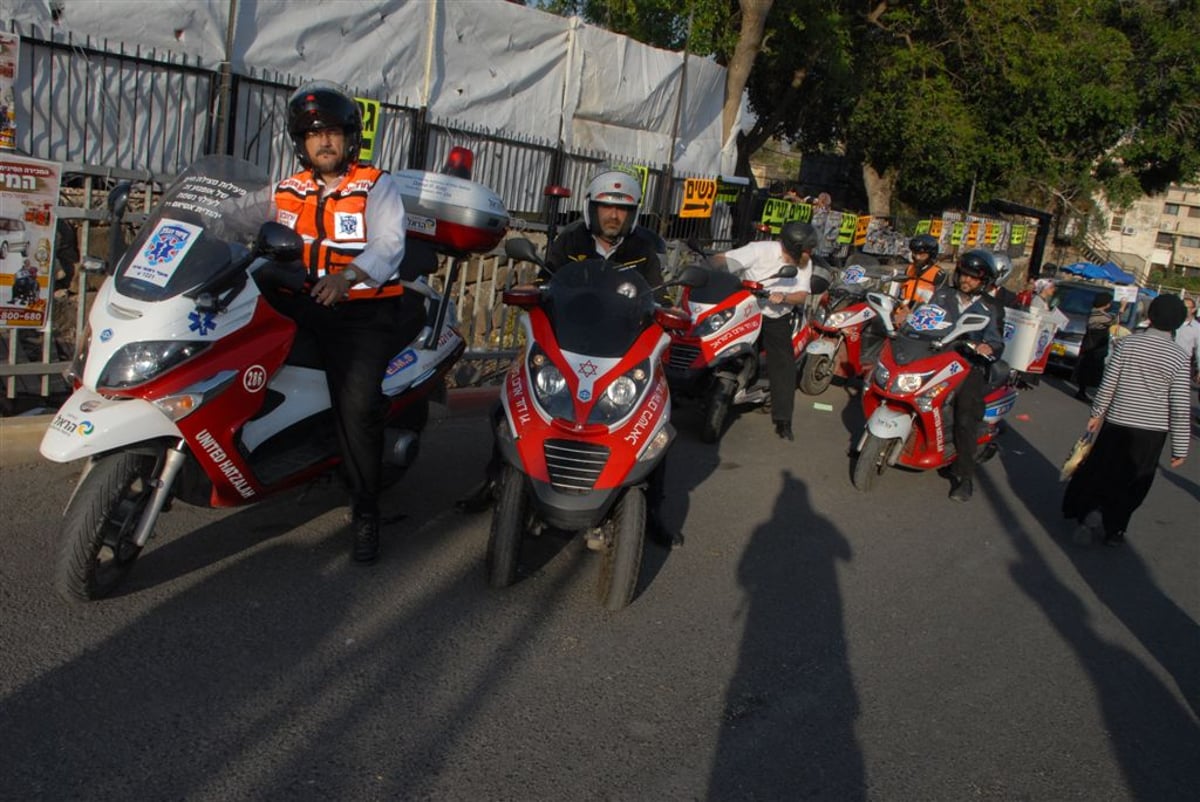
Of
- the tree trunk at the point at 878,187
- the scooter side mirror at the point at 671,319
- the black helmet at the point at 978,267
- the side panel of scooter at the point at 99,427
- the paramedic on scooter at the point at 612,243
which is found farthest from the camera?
the tree trunk at the point at 878,187

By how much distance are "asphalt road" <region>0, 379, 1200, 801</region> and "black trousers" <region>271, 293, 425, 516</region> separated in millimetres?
525

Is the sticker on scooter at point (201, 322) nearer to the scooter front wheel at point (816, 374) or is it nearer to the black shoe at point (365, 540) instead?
the black shoe at point (365, 540)

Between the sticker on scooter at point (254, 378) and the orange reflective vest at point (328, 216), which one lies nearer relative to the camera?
the sticker on scooter at point (254, 378)

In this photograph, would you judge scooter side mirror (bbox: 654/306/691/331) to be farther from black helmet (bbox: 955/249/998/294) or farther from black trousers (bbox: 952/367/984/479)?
black helmet (bbox: 955/249/998/294)

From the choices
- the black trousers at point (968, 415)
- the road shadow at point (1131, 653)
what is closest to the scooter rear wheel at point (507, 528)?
the road shadow at point (1131, 653)

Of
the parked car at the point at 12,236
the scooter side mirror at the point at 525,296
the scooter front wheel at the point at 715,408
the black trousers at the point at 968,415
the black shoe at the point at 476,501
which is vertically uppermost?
the scooter side mirror at the point at 525,296

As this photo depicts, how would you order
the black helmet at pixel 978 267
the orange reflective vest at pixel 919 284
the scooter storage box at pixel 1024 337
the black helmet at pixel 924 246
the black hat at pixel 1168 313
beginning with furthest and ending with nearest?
the scooter storage box at pixel 1024 337, the black helmet at pixel 924 246, the orange reflective vest at pixel 919 284, the black helmet at pixel 978 267, the black hat at pixel 1168 313

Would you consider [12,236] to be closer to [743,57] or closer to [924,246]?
[924,246]

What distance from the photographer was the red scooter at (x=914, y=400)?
7258 millimetres

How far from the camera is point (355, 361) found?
4445 mm

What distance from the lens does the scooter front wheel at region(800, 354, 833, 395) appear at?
10617 millimetres

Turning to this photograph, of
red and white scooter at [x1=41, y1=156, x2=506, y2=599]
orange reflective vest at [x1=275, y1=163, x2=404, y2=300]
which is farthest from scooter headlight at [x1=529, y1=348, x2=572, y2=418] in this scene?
red and white scooter at [x1=41, y1=156, x2=506, y2=599]

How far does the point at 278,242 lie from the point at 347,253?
2.09ft

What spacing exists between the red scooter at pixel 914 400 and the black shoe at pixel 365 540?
12.6 ft
